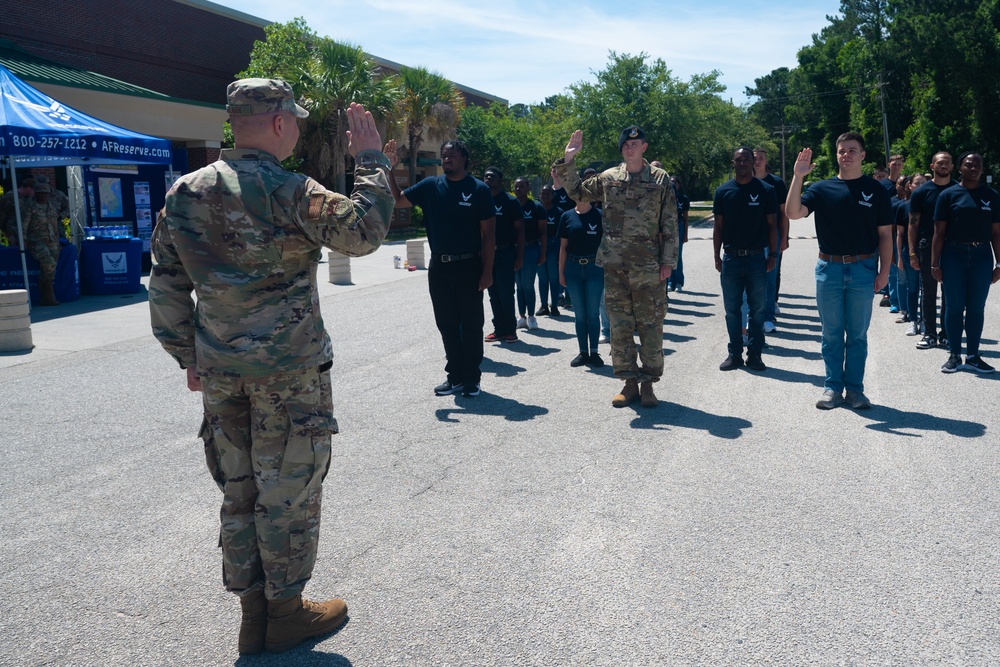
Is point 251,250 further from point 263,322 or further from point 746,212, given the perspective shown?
point 746,212

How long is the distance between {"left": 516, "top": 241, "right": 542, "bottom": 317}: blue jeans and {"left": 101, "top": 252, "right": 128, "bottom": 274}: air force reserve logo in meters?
8.82

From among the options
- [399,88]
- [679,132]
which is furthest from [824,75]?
[399,88]

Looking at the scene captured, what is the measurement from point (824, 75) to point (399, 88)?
2063 inches

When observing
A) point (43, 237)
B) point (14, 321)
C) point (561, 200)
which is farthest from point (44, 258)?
point (561, 200)

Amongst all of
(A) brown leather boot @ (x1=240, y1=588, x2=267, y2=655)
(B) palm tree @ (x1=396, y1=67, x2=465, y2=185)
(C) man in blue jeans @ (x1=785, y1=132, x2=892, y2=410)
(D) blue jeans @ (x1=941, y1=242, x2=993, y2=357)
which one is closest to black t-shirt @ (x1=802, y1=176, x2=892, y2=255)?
(C) man in blue jeans @ (x1=785, y1=132, x2=892, y2=410)

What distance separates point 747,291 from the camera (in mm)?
8641

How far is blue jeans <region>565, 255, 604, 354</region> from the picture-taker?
8.82 m

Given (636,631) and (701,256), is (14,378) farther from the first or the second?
(701,256)

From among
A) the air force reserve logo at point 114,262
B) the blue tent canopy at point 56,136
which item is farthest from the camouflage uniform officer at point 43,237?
the air force reserve logo at point 114,262

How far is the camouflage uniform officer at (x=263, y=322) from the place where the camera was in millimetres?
3145

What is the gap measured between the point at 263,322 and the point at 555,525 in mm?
2057

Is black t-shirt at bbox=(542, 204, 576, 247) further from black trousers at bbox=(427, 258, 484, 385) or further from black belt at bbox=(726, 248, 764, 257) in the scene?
black trousers at bbox=(427, 258, 484, 385)

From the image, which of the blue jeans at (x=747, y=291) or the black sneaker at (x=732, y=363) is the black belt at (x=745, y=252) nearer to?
the blue jeans at (x=747, y=291)

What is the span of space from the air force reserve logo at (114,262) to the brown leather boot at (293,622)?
14533 mm
